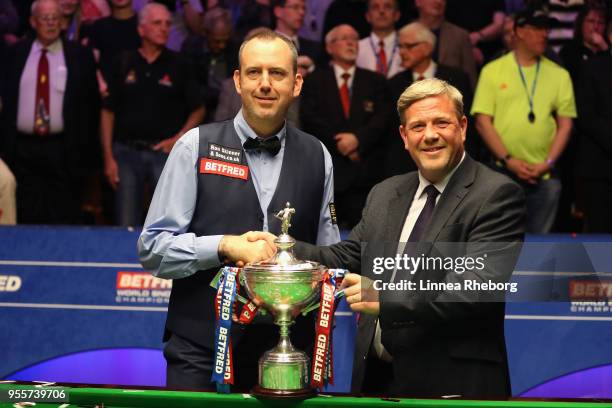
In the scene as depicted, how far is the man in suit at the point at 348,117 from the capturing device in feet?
21.0

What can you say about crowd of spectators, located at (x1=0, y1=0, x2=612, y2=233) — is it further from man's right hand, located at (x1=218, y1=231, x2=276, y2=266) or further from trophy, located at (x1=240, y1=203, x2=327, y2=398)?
trophy, located at (x1=240, y1=203, x2=327, y2=398)

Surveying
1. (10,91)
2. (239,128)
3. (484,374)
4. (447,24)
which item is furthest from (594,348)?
(10,91)

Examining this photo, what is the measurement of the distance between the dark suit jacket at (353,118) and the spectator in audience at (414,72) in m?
0.09

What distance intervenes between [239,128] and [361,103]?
10.4 ft

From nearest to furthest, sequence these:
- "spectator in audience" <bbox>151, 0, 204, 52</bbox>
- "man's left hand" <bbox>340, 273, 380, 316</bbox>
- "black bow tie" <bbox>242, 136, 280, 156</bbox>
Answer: "man's left hand" <bbox>340, 273, 380, 316</bbox>, "black bow tie" <bbox>242, 136, 280, 156</bbox>, "spectator in audience" <bbox>151, 0, 204, 52</bbox>

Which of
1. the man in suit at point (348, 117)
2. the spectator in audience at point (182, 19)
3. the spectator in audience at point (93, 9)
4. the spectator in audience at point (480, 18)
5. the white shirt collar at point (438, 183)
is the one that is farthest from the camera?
the spectator in audience at point (93, 9)

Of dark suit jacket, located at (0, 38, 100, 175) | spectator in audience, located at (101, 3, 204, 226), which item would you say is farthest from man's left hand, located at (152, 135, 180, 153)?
dark suit jacket, located at (0, 38, 100, 175)

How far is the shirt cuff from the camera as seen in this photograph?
3.11 meters

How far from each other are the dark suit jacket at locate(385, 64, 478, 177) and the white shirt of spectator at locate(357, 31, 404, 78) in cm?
20

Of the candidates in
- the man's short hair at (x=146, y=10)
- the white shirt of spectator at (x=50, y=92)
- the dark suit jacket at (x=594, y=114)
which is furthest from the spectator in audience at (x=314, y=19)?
the dark suit jacket at (x=594, y=114)

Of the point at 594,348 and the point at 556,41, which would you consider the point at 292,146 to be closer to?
the point at 594,348

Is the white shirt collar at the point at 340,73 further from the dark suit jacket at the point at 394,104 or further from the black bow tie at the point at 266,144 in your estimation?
the black bow tie at the point at 266,144

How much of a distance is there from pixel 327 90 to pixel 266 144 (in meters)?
3.19

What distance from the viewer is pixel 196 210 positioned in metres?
3.30
